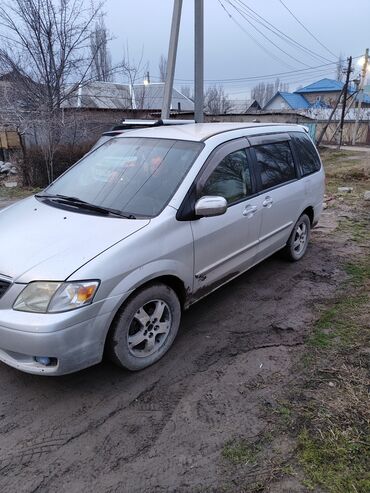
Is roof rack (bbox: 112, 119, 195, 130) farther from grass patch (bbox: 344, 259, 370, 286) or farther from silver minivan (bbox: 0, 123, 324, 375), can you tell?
grass patch (bbox: 344, 259, 370, 286)

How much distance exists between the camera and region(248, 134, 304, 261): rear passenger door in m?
3.96

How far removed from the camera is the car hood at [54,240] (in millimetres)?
2426

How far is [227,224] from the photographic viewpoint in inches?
134

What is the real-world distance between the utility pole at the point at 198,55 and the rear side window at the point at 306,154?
4.71 metres

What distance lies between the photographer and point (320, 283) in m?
4.54

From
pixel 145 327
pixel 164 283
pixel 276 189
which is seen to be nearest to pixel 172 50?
pixel 276 189

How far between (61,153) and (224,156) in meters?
9.21

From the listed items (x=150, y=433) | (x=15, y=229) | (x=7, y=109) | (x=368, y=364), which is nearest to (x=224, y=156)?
(x=15, y=229)

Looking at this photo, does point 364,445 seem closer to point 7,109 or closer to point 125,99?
point 7,109

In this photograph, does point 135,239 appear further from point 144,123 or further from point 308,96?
point 308,96

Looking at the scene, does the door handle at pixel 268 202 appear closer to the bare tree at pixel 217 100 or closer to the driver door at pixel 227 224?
the driver door at pixel 227 224

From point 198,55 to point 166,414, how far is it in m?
9.03

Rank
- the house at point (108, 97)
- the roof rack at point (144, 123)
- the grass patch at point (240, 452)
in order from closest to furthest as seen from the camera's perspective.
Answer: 1. the grass patch at point (240, 452)
2. the roof rack at point (144, 123)
3. the house at point (108, 97)

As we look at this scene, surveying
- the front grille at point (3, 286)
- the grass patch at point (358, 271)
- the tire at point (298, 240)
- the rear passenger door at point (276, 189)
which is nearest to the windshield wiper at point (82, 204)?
the front grille at point (3, 286)
